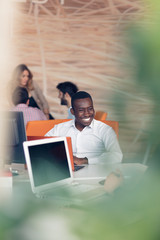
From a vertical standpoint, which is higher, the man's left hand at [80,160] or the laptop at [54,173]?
the laptop at [54,173]

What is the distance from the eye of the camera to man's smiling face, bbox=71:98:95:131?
3.02 metres

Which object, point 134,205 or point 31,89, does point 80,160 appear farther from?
point 31,89

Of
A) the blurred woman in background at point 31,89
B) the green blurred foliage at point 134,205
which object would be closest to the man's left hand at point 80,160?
the green blurred foliage at point 134,205

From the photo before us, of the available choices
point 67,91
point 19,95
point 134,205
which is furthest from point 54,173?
point 67,91

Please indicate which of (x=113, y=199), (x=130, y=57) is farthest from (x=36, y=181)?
(x=130, y=57)

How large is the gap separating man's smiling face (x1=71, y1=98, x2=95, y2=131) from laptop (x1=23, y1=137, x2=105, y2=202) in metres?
0.89

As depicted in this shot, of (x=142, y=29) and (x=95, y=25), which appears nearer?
(x=142, y=29)

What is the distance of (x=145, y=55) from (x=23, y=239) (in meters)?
0.19

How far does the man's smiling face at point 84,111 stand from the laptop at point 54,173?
2.94ft

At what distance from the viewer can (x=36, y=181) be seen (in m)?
1.70

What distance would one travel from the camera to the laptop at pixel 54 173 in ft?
1.43

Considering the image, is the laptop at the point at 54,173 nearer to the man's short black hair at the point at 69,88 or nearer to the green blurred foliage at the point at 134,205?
the green blurred foliage at the point at 134,205

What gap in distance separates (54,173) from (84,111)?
2.56 metres

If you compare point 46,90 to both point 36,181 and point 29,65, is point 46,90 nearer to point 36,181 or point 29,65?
point 29,65
